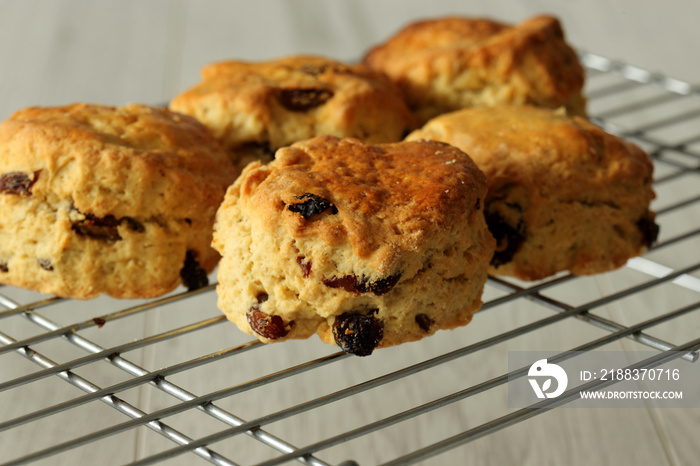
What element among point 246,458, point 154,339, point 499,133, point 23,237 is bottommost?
point 246,458

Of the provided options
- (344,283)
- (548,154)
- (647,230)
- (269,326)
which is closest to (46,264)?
(269,326)

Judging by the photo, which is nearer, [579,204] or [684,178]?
[579,204]

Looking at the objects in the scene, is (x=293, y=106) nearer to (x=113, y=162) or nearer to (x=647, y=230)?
(x=113, y=162)

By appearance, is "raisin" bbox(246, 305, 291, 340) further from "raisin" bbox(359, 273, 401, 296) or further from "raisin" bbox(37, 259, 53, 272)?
"raisin" bbox(37, 259, 53, 272)

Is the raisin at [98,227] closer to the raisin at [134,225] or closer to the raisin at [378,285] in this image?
the raisin at [134,225]

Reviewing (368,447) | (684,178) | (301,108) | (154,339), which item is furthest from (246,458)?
(684,178)

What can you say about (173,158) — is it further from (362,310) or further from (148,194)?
(362,310)
